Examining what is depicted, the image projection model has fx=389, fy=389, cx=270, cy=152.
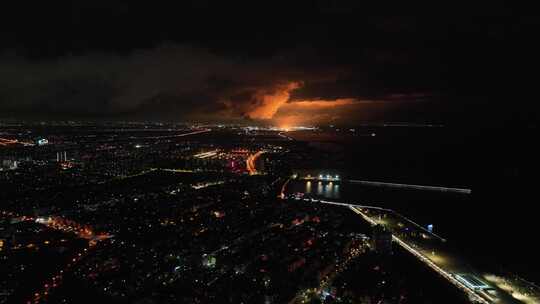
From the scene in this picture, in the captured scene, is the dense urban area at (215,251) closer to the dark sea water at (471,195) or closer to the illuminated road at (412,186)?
the dark sea water at (471,195)

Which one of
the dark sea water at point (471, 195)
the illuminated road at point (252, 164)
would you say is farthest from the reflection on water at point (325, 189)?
the illuminated road at point (252, 164)

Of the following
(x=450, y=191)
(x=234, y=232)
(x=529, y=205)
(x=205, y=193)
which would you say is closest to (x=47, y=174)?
(x=205, y=193)

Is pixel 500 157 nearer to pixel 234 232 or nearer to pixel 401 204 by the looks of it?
pixel 401 204

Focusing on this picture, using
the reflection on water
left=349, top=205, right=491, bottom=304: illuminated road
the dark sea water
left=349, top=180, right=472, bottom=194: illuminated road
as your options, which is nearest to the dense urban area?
left=349, top=205, right=491, bottom=304: illuminated road

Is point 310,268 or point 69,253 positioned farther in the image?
point 69,253

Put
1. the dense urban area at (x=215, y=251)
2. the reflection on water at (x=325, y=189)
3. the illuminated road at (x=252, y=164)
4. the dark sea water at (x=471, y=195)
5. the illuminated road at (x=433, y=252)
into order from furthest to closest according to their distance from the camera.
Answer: the illuminated road at (x=252, y=164)
the reflection on water at (x=325, y=189)
the dark sea water at (x=471, y=195)
the illuminated road at (x=433, y=252)
the dense urban area at (x=215, y=251)

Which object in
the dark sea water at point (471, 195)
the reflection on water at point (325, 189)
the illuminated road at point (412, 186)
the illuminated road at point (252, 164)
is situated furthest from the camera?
the illuminated road at point (252, 164)

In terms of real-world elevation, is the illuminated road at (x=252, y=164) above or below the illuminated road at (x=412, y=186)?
above

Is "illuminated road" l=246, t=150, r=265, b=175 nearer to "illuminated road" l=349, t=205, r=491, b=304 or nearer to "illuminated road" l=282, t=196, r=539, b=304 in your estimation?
"illuminated road" l=282, t=196, r=539, b=304
